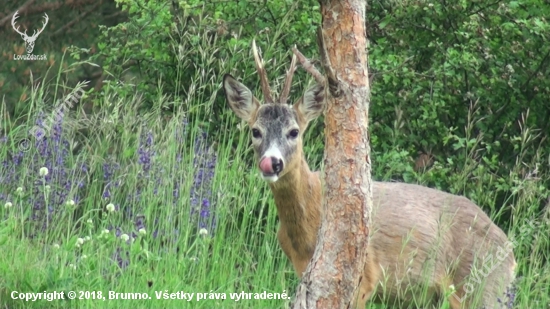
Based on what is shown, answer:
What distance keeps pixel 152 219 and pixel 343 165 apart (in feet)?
8.23

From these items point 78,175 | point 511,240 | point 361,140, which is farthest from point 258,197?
point 361,140

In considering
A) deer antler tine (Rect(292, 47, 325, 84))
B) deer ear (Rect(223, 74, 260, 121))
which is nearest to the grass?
deer ear (Rect(223, 74, 260, 121))

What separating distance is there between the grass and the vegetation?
2 centimetres

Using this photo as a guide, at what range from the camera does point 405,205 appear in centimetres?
766

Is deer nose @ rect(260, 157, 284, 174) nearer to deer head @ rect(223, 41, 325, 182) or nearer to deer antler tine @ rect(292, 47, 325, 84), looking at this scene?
deer head @ rect(223, 41, 325, 182)

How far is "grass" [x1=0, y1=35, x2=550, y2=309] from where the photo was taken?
684cm

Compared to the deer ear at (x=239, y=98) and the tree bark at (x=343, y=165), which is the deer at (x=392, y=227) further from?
the tree bark at (x=343, y=165)

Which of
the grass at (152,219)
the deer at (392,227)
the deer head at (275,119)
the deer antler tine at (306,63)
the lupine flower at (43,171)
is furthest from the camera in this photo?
the lupine flower at (43,171)

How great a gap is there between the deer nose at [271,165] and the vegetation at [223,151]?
79 centimetres

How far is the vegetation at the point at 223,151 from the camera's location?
717 centimetres

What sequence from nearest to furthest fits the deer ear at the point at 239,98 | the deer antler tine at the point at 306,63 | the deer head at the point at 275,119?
the deer antler tine at the point at 306,63
the deer head at the point at 275,119
the deer ear at the point at 239,98

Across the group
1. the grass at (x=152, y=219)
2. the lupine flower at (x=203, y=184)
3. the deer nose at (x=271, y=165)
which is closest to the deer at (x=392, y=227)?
the deer nose at (x=271, y=165)

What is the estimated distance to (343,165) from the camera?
562 cm

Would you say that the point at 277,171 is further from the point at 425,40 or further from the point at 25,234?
the point at 425,40
